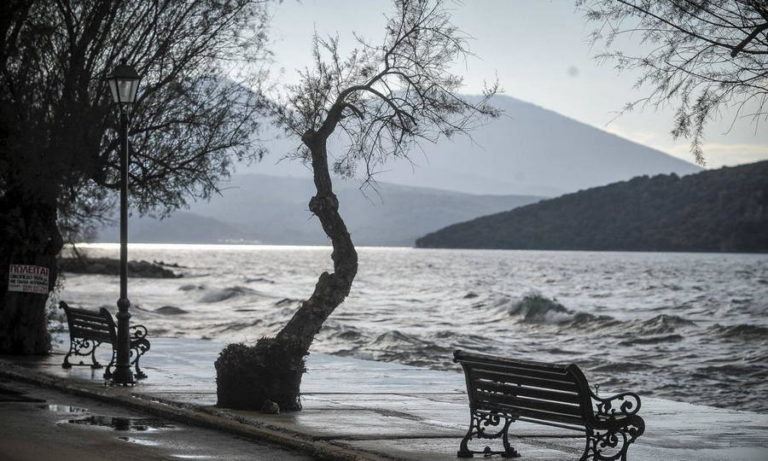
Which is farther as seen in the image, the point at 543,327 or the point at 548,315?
the point at 548,315

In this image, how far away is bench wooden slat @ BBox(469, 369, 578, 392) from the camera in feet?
33.0

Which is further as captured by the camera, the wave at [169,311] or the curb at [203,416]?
the wave at [169,311]

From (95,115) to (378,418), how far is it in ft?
26.0

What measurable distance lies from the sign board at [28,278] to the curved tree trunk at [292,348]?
24.8 feet

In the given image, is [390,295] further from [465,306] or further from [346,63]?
[346,63]

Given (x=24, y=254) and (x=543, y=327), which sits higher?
(x=24, y=254)

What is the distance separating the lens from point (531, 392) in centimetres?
1047

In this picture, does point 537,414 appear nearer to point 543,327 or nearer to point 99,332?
Result: point 99,332

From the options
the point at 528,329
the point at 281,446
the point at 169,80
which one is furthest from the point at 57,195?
the point at 528,329

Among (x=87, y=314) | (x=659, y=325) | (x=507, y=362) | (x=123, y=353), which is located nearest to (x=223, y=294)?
(x=659, y=325)

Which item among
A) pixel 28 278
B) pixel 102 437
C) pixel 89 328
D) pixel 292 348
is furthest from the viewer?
pixel 28 278

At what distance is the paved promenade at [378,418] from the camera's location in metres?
11.4

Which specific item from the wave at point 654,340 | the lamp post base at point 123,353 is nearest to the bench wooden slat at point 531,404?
the lamp post base at point 123,353

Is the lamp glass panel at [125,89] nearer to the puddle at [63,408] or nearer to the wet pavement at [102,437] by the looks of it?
the wet pavement at [102,437]
